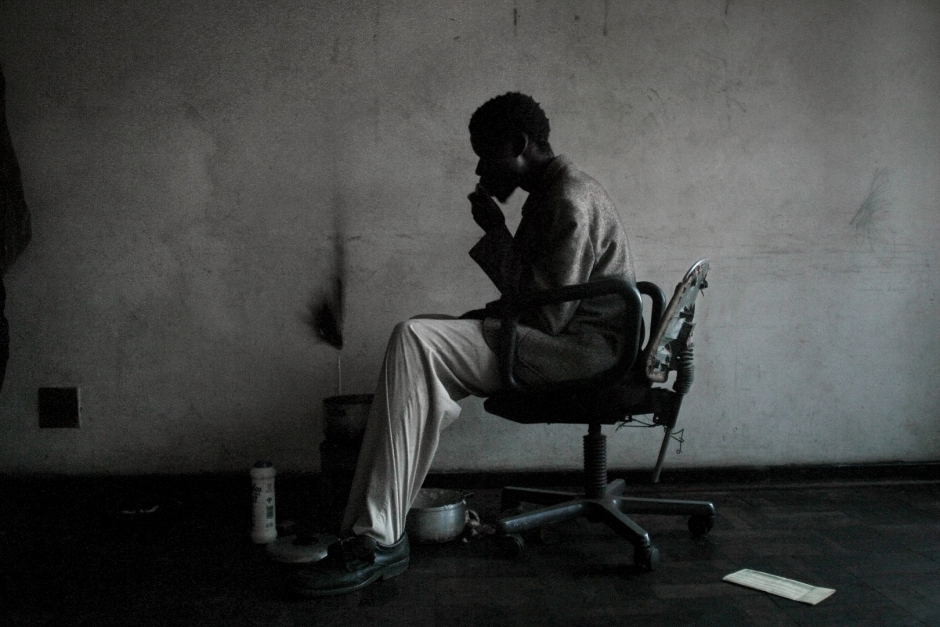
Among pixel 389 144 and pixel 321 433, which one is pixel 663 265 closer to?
pixel 389 144

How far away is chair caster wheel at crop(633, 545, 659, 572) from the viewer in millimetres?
1812

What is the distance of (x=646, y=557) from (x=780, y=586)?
1.07 ft

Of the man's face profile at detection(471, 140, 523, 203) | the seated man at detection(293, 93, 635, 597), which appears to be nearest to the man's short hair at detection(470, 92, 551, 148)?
the man's face profile at detection(471, 140, 523, 203)

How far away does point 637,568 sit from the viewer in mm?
1840

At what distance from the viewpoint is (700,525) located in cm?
209

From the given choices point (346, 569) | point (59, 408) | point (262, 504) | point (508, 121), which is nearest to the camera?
point (346, 569)

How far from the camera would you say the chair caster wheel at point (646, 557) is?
181cm

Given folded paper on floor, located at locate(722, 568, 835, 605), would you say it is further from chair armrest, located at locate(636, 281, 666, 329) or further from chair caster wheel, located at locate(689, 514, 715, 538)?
chair armrest, located at locate(636, 281, 666, 329)

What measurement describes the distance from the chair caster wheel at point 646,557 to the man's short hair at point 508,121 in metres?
1.16

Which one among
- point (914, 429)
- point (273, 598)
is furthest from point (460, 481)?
point (914, 429)

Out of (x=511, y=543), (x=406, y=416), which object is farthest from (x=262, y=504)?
(x=511, y=543)

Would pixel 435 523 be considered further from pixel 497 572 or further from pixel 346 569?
pixel 346 569

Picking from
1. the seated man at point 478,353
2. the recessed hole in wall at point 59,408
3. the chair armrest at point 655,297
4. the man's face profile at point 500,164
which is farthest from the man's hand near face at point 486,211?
the recessed hole in wall at point 59,408

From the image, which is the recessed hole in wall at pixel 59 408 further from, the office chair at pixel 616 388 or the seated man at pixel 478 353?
the office chair at pixel 616 388
